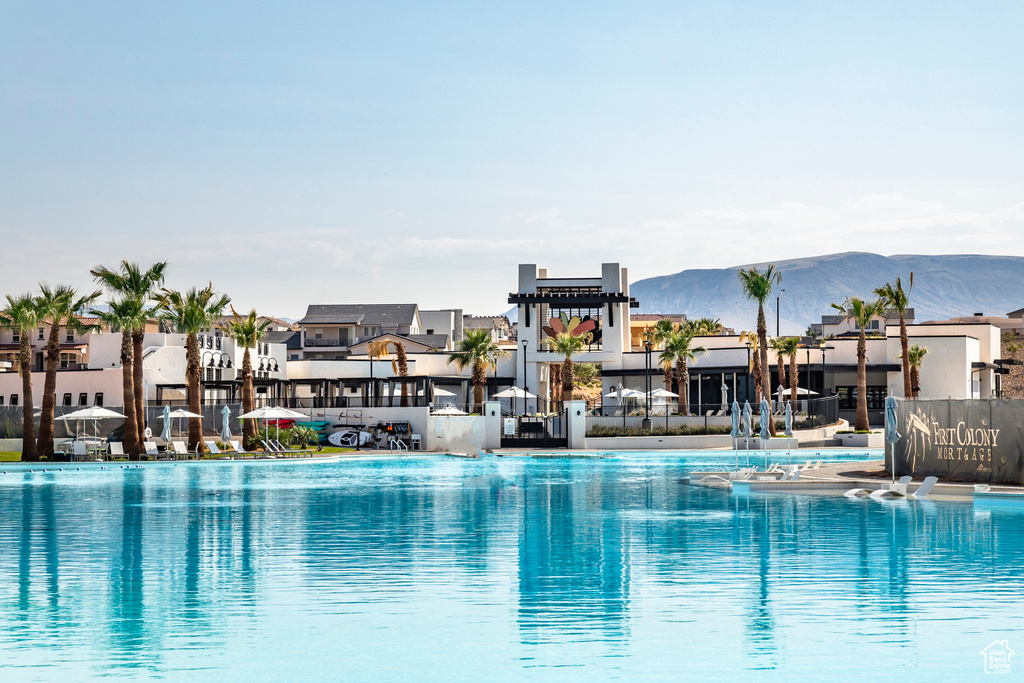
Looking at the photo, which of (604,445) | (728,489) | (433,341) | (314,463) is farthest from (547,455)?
(433,341)

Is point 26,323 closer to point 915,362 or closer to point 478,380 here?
point 478,380

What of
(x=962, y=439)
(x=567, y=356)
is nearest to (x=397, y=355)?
(x=567, y=356)

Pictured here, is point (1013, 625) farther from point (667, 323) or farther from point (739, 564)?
point (667, 323)

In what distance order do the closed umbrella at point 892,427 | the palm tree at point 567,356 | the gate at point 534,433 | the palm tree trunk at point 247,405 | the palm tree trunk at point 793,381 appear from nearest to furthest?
the closed umbrella at point 892,427 < the palm tree trunk at point 247,405 < the gate at point 534,433 < the palm tree at point 567,356 < the palm tree trunk at point 793,381

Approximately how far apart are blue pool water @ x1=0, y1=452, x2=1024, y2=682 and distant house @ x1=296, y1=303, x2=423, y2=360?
69.5 m

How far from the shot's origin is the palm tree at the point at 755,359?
202 feet

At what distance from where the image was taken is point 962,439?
82.7 ft

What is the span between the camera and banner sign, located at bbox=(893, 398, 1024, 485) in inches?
947

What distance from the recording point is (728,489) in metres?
27.9

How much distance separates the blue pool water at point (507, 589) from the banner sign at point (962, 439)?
250 cm

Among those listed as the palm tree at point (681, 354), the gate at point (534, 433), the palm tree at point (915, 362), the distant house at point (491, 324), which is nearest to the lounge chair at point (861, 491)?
the gate at point (534, 433)

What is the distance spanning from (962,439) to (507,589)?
15.8m

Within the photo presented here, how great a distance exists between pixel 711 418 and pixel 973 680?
135ft

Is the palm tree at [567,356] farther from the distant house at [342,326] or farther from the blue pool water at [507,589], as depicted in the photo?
the distant house at [342,326]
